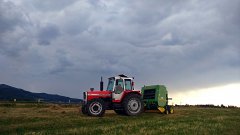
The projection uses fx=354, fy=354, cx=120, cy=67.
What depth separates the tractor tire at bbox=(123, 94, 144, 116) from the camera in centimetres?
2723

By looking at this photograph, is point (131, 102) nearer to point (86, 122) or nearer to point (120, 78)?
point (120, 78)

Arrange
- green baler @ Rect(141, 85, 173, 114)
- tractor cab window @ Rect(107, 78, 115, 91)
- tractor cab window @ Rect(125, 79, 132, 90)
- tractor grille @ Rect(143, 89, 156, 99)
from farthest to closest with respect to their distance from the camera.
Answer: tractor grille @ Rect(143, 89, 156, 99) → green baler @ Rect(141, 85, 173, 114) → tractor cab window @ Rect(107, 78, 115, 91) → tractor cab window @ Rect(125, 79, 132, 90)

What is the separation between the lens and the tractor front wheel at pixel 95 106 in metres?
26.7

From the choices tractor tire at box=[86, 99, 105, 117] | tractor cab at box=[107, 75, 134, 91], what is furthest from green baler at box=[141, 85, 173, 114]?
tractor tire at box=[86, 99, 105, 117]

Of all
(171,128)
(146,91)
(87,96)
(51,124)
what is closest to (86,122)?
(51,124)

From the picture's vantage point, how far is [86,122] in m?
23.1

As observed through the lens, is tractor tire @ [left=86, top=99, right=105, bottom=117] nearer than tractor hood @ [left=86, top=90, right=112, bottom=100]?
Yes

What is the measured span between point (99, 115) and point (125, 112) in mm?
2024

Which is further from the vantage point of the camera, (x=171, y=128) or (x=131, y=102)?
(x=131, y=102)

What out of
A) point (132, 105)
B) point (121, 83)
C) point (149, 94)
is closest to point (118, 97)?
point (121, 83)

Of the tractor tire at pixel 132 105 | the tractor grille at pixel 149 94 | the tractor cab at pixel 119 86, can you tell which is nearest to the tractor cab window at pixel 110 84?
the tractor cab at pixel 119 86

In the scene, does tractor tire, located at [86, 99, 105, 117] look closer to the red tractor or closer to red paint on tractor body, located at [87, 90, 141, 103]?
the red tractor

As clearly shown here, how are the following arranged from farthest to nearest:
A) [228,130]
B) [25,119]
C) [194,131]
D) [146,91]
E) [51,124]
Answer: [146,91]
[25,119]
[51,124]
[228,130]
[194,131]

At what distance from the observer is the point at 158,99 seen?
29.8 meters
